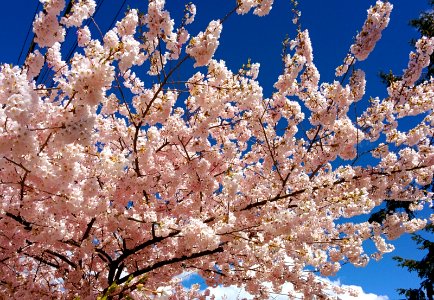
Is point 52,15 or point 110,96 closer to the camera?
point 52,15

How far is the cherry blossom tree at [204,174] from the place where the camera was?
17.3 ft

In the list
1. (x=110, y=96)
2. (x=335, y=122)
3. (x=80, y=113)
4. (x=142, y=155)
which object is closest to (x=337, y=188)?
(x=335, y=122)

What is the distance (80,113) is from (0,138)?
2.37 ft

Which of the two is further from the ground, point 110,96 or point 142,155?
A: point 110,96

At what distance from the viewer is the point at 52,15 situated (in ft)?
14.7

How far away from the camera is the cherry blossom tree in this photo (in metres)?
5.27

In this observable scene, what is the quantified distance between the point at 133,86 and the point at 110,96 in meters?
1.12

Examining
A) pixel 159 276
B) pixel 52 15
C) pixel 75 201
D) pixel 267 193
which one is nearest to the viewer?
pixel 52 15

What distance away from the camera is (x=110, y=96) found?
22.5 ft

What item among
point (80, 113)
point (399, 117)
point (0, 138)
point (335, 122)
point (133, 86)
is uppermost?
point (133, 86)

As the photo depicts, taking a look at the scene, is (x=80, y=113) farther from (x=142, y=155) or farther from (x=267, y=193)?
→ (x=267, y=193)

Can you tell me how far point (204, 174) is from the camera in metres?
6.70

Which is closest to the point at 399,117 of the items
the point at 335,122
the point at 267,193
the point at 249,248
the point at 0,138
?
the point at 335,122

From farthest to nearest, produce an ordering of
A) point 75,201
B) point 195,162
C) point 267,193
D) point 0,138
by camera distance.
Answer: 1. point 267,193
2. point 195,162
3. point 75,201
4. point 0,138
